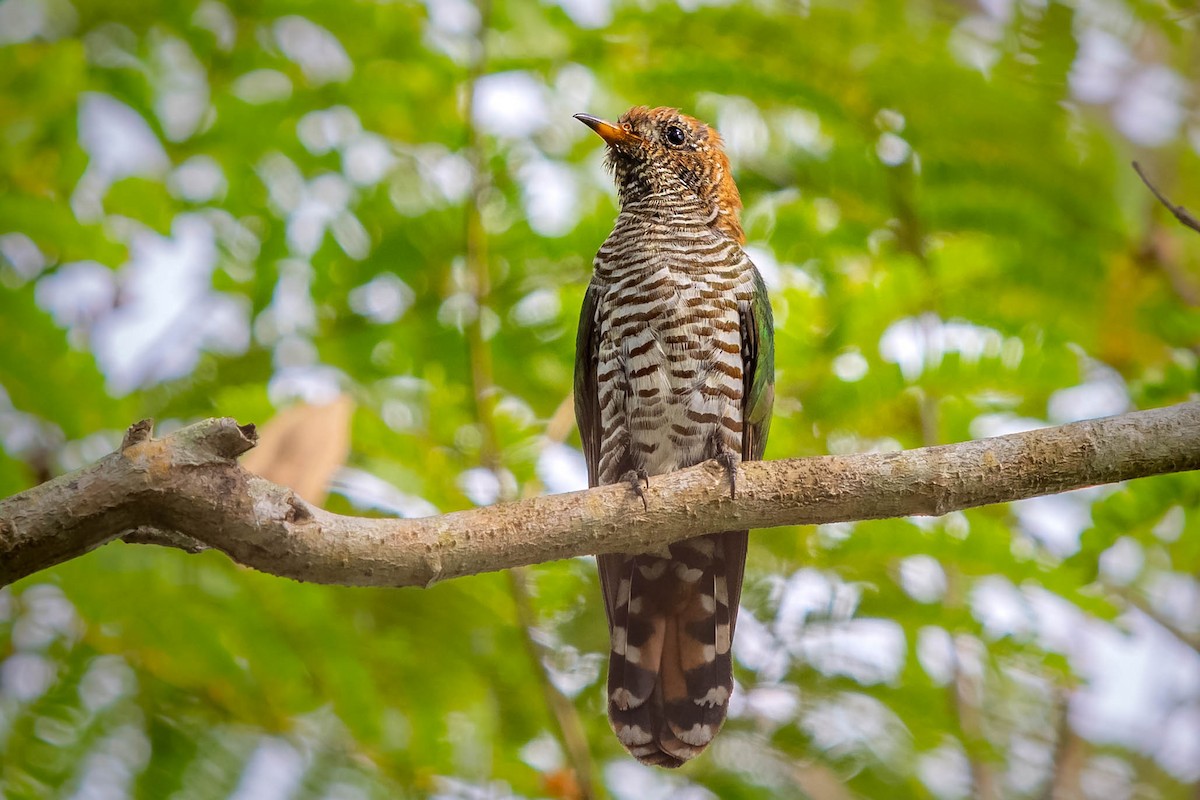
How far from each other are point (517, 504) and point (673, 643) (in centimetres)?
151

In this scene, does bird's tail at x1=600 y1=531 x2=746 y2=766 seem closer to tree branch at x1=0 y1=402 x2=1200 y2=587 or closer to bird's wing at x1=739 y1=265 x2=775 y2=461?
bird's wing at x1=739 y1=265 x2=775 y2=461

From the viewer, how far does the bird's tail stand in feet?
12.8

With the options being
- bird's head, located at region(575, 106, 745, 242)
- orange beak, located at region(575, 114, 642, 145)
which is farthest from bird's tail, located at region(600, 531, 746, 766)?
orange beak, located at region(575, 114, 642, 145)

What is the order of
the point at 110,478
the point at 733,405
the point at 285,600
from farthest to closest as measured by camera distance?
the point at 733,405, the point at 285,600, the point at 110,478

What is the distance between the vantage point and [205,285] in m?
4.74

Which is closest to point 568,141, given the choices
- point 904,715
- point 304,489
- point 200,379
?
point 200,379

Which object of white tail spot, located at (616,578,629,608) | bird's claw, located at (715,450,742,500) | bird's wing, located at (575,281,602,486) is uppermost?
bird's claw, located at (715,450,742,500)

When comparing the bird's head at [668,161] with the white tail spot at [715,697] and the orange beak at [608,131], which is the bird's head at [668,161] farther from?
the white tail spot at [715,697]

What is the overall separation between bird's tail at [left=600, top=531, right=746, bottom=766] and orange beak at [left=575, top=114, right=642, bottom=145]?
1578 millimetres

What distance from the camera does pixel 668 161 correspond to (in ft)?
15.7

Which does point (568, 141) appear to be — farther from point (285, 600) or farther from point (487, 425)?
point (285, 600)

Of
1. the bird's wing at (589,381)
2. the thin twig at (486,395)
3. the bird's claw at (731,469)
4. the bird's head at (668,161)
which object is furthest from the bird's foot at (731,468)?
the bird's head at (668,161)

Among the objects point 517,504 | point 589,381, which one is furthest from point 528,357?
point 517,504

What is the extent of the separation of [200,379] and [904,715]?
Answer: 261 cm
